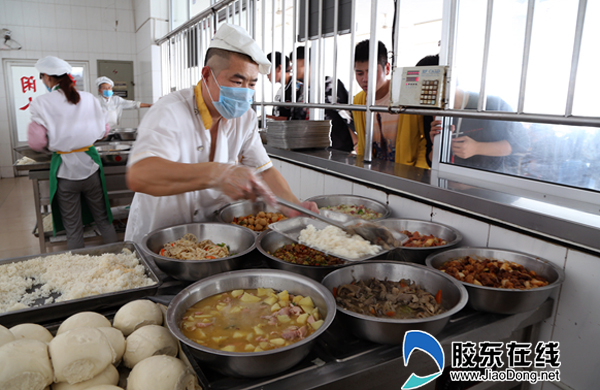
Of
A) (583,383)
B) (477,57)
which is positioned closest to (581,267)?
(583,383)

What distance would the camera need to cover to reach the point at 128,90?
9.16m

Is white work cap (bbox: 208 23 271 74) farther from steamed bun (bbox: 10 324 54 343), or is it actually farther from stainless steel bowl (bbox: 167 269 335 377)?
steamed bun (bbox: 10 324 54 343)

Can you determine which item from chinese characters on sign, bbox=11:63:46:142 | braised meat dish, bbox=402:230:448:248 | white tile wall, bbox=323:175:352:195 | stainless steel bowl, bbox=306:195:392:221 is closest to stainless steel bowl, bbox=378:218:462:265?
braised meat dish, bbox=402:230:448:248

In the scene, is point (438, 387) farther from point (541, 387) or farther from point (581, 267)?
point (581, 267)

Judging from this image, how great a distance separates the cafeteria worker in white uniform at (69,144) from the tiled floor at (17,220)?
0.77 meters

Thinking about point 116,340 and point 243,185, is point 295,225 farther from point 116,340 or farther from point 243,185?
point 116,340

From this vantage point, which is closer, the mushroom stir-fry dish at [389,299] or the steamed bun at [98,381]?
the steamed bun at [98,381]

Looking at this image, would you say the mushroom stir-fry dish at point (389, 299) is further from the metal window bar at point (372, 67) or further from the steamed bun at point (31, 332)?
the metal window bar at point (372, 67)

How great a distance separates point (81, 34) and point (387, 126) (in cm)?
835

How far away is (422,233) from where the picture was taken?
1.93m

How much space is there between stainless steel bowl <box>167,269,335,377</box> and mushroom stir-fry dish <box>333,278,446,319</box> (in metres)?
0.12

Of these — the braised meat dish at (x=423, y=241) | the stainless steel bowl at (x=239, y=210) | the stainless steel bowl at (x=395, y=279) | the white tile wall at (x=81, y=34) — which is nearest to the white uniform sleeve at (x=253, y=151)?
the stainless steel bowl at (x=239, y=210)

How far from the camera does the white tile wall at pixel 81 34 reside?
820 cm

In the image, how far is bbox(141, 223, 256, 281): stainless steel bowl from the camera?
144cm
